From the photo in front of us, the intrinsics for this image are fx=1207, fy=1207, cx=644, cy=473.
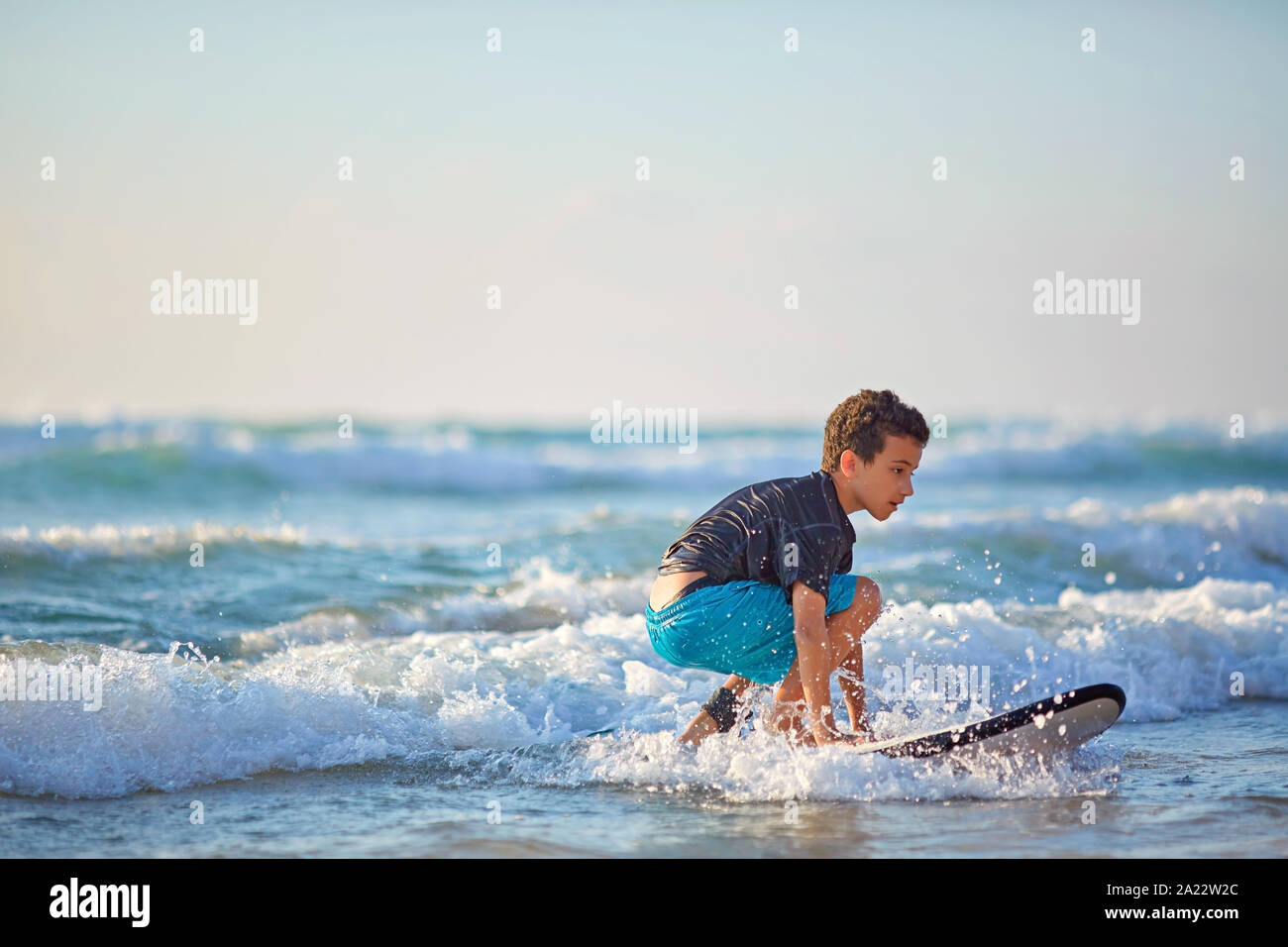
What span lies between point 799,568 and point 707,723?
40.6 inches

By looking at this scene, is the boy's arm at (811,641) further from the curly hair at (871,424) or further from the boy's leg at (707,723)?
the boy's leg at (707,723)

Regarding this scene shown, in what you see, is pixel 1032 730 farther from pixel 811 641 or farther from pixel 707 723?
pixel 707 723

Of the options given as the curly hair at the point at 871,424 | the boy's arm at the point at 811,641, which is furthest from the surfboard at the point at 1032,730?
the curly hair at the point at 871,424

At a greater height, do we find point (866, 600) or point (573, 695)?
point (866, 600)

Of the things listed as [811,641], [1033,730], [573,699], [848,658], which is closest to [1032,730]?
[1033,730]

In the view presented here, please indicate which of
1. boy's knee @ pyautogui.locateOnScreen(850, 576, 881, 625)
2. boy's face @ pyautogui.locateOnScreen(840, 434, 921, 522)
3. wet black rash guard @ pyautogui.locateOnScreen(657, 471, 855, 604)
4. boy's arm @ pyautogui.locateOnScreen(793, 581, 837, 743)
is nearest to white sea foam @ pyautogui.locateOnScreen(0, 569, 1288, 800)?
boy's arm @ pyautogui.locateOnScreen(793, 581, 837, 743)

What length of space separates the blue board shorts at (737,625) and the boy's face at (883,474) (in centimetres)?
35

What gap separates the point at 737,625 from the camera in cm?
448

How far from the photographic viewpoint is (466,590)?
347 inches
